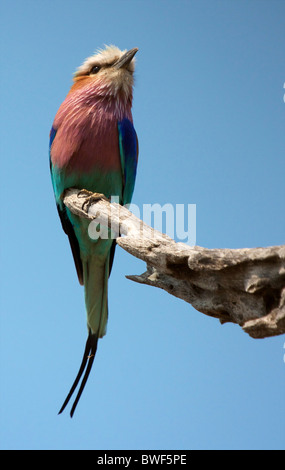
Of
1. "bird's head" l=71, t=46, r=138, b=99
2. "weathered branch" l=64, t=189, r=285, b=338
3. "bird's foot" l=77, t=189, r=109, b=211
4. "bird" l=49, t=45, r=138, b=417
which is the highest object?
"bird's head" l=71, t=46, r=138, b=99

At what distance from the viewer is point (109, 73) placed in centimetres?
445

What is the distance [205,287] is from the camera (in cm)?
251

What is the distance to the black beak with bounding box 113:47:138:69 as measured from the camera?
14.3 ft

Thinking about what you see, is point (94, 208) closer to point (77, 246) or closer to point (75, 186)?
point (75, 186)

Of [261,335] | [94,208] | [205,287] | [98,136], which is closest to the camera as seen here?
[261,335]

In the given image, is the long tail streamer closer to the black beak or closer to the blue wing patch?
the blue wing patch

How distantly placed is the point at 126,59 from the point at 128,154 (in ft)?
2.73

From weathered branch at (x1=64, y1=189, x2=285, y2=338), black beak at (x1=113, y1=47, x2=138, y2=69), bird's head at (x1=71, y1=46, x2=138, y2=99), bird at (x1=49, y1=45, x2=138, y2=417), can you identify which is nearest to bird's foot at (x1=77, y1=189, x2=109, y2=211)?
bird at (x1=49, y1=45, x2=138, y2=417)

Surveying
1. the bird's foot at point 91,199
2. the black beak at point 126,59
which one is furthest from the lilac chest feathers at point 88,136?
the bird's foot at point 91,199

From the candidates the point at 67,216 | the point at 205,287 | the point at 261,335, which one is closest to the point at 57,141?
the point at 67,216

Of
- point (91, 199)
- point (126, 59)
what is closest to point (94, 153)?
point (91, 199)

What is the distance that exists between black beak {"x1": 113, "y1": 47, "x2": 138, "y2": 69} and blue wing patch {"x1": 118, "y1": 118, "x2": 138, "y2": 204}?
482 mm

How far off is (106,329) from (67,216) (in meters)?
1.12

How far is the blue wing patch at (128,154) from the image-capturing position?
4395 millimetres
